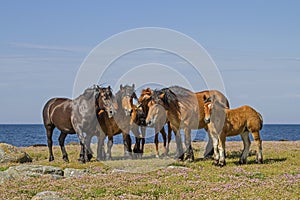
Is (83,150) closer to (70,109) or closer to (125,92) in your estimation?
(70,109)

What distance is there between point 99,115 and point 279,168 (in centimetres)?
945

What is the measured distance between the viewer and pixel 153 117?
23.5 meters

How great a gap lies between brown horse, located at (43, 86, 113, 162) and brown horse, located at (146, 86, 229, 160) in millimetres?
2386

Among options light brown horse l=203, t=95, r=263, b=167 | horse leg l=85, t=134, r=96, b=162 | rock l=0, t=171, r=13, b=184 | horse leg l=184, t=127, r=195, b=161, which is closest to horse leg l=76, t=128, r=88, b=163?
horse leg l=85, t=134, r=96, b=162

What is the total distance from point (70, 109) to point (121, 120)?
2776 millimetres

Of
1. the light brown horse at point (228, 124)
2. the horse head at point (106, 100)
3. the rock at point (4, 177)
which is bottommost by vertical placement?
the rock at point (4, 177)

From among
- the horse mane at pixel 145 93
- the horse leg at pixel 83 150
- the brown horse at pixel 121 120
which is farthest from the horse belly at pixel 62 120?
the horse mane at pixel 145 93

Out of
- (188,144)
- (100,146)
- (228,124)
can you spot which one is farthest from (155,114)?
(100,146)

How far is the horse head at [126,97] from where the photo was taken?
24.1 meters

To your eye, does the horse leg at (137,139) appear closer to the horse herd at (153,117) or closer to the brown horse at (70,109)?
the horse herd at (153,117)

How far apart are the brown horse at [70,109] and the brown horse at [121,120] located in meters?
0.78

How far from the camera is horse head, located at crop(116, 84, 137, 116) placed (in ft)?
79.2

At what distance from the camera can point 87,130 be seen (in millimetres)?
24609

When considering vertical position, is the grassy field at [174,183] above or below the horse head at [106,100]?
below
